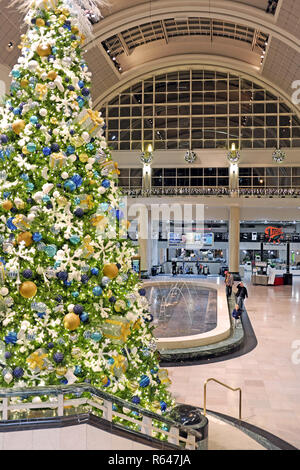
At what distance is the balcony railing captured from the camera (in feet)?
91.3

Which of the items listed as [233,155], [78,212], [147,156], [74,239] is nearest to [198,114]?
[233,155]

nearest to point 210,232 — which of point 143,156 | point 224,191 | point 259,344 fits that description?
point 224,191

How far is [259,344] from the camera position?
33.8ft

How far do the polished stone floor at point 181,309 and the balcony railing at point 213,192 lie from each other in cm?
826

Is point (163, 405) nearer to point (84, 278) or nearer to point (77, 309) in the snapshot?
point (77, 309)

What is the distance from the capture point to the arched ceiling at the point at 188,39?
21297mm

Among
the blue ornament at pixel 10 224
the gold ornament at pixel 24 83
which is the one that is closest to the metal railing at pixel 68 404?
the blue ornament at pixel 10 224

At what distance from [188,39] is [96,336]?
28.1 m

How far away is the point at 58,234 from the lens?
11.8 feet

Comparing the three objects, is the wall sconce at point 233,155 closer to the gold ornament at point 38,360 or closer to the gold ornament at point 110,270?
the gold ornament at point 110,270

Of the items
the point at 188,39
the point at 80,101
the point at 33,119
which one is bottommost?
the point at 33,119

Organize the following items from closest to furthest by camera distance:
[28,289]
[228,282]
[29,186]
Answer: [28,289] < [29,186] < [228,282]
